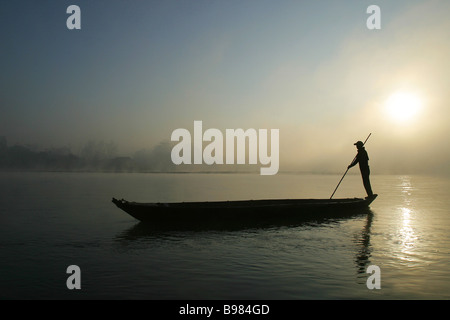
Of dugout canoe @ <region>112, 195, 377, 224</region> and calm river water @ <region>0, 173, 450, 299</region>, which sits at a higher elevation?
dugout canoe @ <region>112, 195, 377, 224</region>

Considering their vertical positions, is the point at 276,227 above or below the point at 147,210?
below

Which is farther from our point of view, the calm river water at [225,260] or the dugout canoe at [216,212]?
the dugout canoe at [216,212]

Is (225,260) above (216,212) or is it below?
below

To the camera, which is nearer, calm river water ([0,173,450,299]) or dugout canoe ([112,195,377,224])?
calm river water ([0,173,450,299])

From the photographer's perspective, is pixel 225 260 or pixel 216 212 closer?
pixel 225 260

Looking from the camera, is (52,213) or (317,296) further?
(52,213)

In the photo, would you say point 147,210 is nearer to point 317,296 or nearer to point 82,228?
point 82,228

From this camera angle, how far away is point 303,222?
61.0ft

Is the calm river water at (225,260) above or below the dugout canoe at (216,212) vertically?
below
